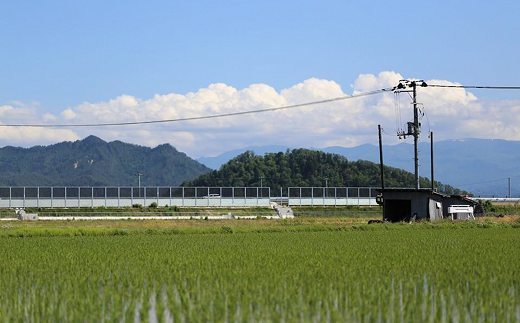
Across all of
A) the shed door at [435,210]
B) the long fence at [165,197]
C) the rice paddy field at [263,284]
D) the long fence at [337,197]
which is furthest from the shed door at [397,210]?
the long fence at [337,197]

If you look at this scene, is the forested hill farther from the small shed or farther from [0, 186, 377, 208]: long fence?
the small shed

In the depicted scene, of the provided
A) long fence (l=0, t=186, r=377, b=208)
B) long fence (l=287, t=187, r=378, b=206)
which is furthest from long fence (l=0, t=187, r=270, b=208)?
long fence (l=287, t=187, r=378, b=206)

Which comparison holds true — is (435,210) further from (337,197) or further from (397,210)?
(337,197)

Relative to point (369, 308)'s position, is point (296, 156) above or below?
above

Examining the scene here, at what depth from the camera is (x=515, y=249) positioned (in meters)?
18.5

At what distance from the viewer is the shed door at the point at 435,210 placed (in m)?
37.5

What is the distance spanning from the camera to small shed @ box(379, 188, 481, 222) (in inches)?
1480

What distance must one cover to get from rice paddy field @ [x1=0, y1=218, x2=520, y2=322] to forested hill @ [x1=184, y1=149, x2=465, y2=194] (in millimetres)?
93924

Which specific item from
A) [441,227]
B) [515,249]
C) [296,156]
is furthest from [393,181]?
[515,249]

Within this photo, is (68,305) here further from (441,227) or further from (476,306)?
(441,227)

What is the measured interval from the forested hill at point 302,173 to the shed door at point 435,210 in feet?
237

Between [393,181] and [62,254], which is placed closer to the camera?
[62,254]

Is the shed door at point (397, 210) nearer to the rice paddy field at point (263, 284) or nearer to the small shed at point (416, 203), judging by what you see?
the small shed at point (416, 203)

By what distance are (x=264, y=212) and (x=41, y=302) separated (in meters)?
53.7
